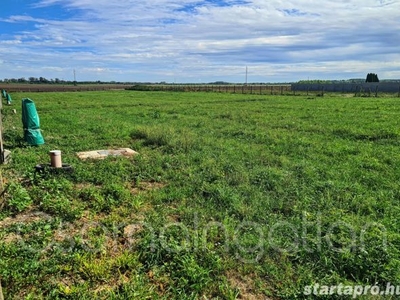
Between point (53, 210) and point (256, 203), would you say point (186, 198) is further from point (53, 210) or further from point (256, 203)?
point (53, 210)

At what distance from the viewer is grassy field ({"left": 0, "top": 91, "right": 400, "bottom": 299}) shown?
8.80ft

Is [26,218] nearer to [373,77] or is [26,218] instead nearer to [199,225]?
[199,225]

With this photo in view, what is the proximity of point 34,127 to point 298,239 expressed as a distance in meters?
6.90

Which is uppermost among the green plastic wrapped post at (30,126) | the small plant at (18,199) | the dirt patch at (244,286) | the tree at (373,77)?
the tree at (373,77)

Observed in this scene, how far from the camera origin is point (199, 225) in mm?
3598

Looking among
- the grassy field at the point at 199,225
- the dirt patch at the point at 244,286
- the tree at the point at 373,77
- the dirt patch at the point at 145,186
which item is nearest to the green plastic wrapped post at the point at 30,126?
the grassy field at the point at 199,225

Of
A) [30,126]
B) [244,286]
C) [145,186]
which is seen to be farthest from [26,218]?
[30,126]

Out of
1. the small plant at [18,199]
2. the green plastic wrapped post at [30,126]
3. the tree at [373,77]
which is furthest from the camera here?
the tree at [373,77]

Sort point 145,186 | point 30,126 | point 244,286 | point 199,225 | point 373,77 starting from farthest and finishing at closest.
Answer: point 373,77, point 30,126, point 145,186, point 199,225, point 244,286

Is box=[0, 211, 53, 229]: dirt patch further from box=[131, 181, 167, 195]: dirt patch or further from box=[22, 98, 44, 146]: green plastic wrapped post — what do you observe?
box=[22, 98, 44, 146]: green plastic wrapped post

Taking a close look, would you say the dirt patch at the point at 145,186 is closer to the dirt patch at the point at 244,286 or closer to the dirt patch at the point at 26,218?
the dirt patch at the point at 26,218

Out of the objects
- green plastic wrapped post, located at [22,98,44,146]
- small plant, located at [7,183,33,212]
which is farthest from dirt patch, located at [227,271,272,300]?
green plastic wrapped post, located at [22,98,44,146]

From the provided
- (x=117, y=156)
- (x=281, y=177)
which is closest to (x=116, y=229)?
(x=281, y=177)

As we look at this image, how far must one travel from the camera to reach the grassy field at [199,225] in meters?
2.68
